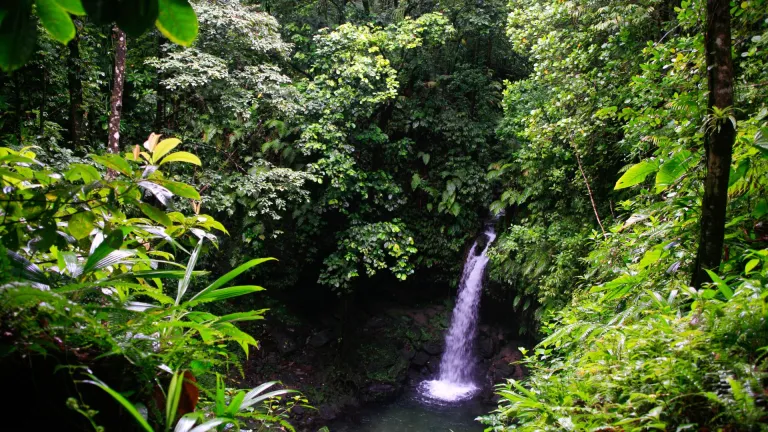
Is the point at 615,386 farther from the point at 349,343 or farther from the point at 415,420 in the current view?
the point at 349,343

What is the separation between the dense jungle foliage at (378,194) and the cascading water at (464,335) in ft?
1.62

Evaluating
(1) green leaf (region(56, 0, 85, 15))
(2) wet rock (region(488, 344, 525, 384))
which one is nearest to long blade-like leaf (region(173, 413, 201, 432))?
(1) green leaf (region(56, 0, 85, 15))

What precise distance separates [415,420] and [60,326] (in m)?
8.21

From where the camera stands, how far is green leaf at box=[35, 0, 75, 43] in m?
1.14

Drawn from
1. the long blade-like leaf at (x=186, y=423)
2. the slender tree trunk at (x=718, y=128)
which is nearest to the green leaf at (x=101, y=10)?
the long blade-like leaf at (x=186, y=423)

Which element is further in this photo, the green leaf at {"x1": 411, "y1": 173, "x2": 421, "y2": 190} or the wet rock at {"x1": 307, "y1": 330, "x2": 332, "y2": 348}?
the green leaf at {"x1": 411, "y1": 173, "x2": 421, "y2": 190}

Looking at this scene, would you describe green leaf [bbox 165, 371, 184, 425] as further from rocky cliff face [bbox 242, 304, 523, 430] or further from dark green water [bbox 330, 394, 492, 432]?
rocky cliff face [bbox 242, 304, 523, 430]

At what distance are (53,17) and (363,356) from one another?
9696 mm

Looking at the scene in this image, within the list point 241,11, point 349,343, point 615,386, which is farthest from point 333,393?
point 615,386

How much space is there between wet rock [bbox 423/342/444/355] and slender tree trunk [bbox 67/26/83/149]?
321 inches

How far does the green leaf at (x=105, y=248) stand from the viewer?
157cm

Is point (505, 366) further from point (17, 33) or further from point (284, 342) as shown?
point (17, 33)

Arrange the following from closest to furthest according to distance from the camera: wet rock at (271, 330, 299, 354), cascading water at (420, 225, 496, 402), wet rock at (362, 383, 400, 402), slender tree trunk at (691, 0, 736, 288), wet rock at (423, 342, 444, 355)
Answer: slender tree trunk at (691, 0, 736, 288) < wet rock at (362, 383, 400, 402) < wet rock at (271, 330, 299, 354) < cascading water at (420, 225, 496, 402) < wet rock at (423, 342, 444, 355)

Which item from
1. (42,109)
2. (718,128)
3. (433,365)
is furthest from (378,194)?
(718,128)
